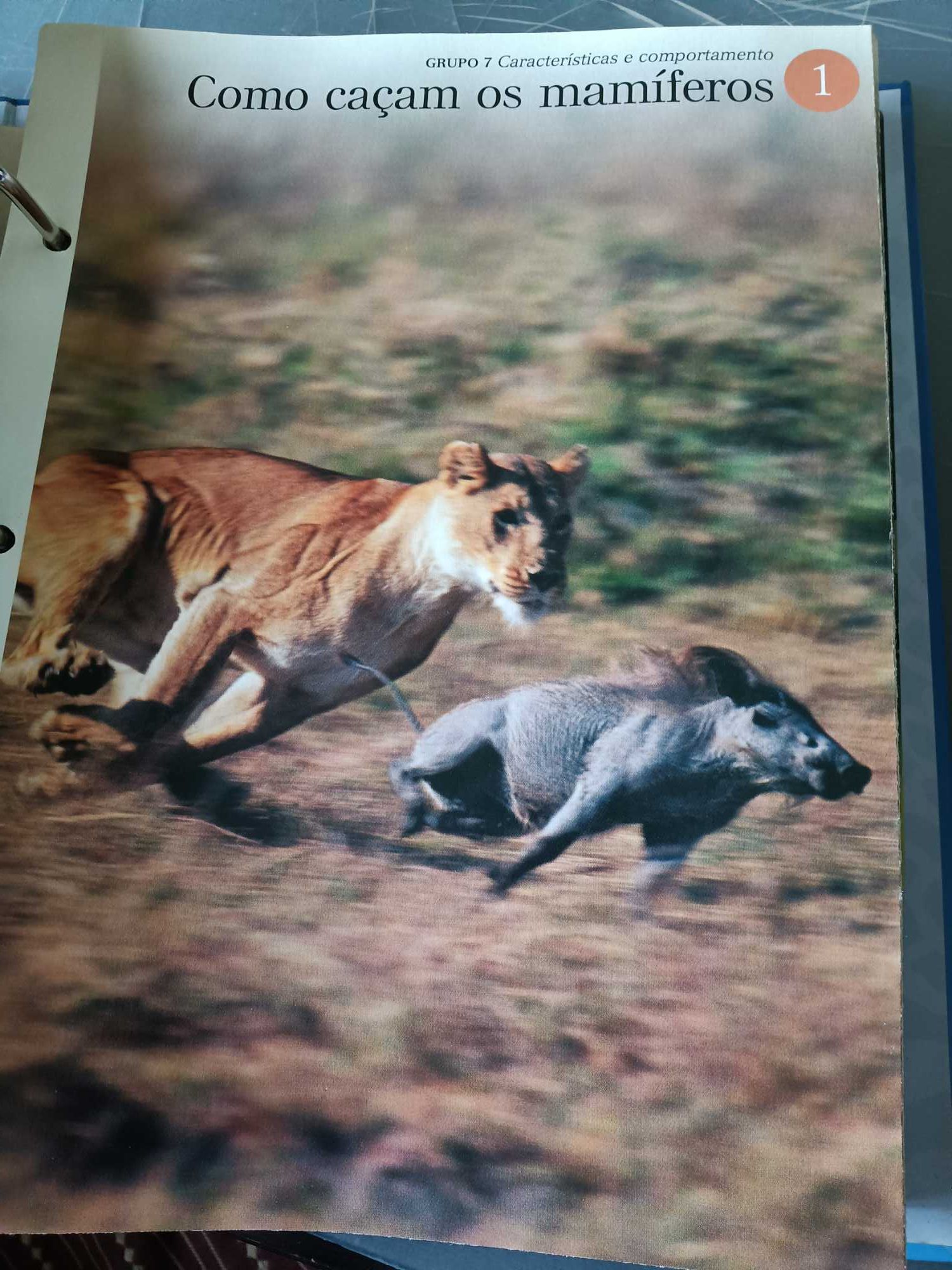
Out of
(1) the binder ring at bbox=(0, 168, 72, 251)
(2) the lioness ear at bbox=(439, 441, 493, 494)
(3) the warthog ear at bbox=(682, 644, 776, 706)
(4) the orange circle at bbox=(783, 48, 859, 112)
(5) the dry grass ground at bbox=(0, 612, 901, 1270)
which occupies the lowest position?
(5) the dry grass ground at bbox=(0, 612, 901, 1270)

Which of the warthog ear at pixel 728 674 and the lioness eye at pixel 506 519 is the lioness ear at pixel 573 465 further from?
the warthog ear at pixel 728 674

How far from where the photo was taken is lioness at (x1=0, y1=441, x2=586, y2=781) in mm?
853

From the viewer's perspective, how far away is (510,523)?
870 millimetres

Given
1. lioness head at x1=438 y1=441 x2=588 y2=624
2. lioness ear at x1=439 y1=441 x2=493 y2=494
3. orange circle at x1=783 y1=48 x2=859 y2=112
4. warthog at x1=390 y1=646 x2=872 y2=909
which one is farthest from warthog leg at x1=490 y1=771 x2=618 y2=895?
orange circle at x1=783 y1=48 x2=859 y2=112

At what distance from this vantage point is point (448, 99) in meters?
0.98

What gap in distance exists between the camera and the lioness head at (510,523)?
0.86 metres

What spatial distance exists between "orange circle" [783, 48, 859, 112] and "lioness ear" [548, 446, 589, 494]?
35 centimetres

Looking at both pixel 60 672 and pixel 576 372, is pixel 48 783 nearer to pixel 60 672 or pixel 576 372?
pixel 60 672

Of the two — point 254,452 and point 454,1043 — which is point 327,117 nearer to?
point 254,452

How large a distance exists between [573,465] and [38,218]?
48 cm

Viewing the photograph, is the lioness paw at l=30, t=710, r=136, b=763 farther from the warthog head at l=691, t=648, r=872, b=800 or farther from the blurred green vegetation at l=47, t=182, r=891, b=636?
the warthog head at l=691, t=648, r=872, b=800

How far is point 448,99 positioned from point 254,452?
0.35m

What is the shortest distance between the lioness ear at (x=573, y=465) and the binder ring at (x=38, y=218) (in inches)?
17.7

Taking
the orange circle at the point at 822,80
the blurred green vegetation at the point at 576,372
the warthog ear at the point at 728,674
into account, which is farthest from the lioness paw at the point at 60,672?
the orange circle at the point at 822,80
